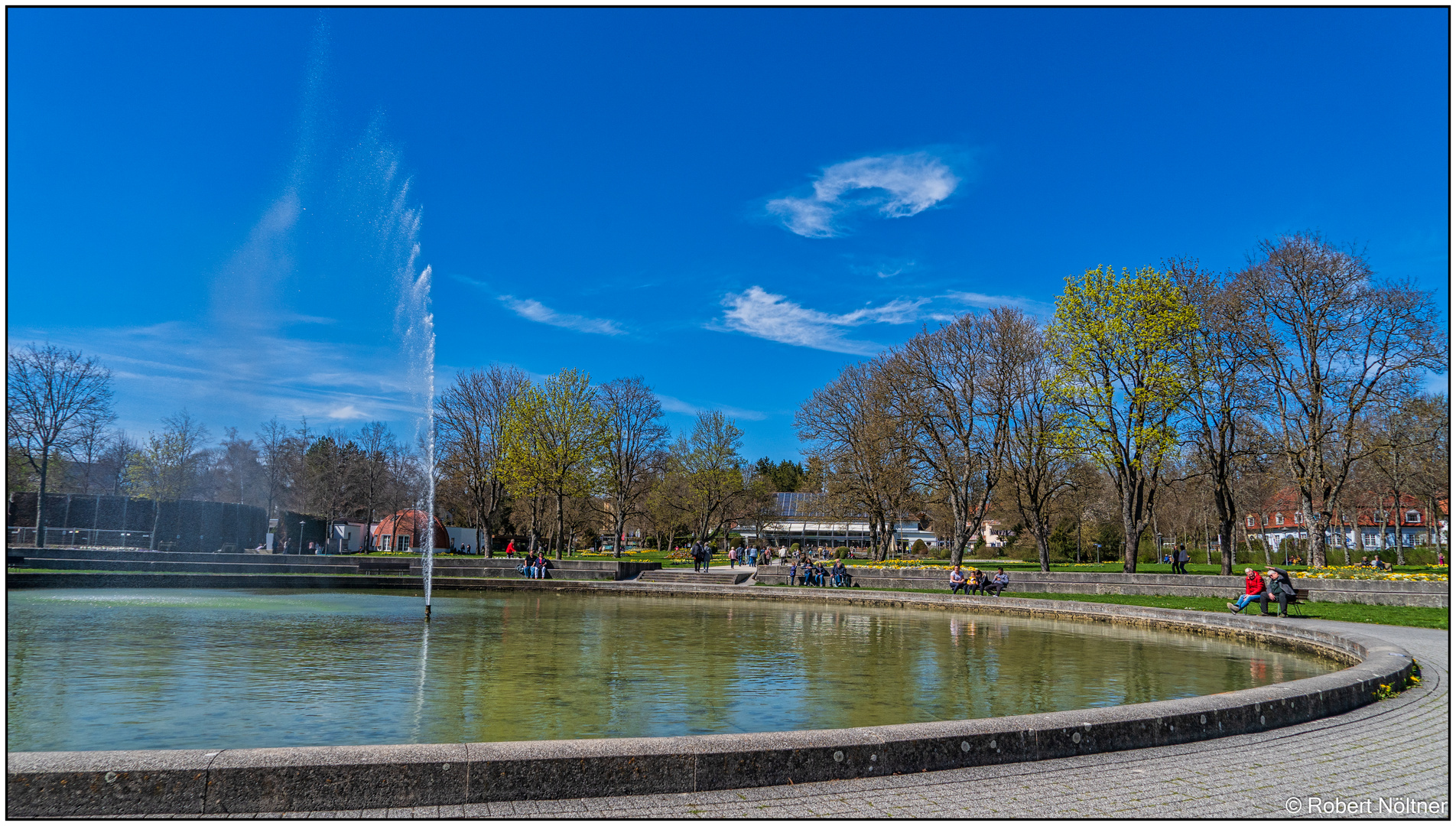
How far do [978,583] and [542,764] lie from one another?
29.7 metres

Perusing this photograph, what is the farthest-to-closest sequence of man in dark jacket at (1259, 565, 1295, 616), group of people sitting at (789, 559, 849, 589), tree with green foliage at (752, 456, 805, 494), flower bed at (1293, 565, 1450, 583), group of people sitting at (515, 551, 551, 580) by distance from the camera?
1. tree with green foliage at (752, 456, 805, 494)
2. group of people sitting at (515, 551, 551, 580)
3. group of people sitting at (789, 559, 849, 589)
4. flower bed at (1293, 565, 1450, 583)
5. man in dark jacket at (1259, 565, 1295, 616)

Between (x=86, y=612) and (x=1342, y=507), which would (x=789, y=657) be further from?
(x=1342, y=507)

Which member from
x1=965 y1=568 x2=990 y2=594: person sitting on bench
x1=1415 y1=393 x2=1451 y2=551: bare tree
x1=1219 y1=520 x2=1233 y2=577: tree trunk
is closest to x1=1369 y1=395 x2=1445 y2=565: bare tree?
x1=1415 y1=393 x2=1451 y2=551: bare tree

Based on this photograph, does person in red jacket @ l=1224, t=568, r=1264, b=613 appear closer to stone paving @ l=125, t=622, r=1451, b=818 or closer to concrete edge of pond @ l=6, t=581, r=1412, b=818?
stone paving @ l=125, t=622, r=1451, b=818

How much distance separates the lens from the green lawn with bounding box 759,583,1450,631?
70.9 ft

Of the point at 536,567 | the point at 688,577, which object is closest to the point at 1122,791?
the point at 536,567

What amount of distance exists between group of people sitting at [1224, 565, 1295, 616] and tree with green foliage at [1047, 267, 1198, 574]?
11664 mm

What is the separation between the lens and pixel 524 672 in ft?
43.8

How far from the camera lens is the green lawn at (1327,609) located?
70.9ft

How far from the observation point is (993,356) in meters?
44.0

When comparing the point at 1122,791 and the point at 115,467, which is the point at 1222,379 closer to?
the point at 1122,791

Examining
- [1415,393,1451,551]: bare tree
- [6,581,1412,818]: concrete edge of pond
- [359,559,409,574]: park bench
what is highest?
[1415,393,1451,551]: bare tree

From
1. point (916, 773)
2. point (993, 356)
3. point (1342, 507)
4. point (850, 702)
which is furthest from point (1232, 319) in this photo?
point (916, 773)

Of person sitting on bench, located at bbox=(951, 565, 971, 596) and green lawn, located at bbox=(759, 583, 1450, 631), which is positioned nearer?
green lawn, located at bbox=(759, 583, 1450, 631)
